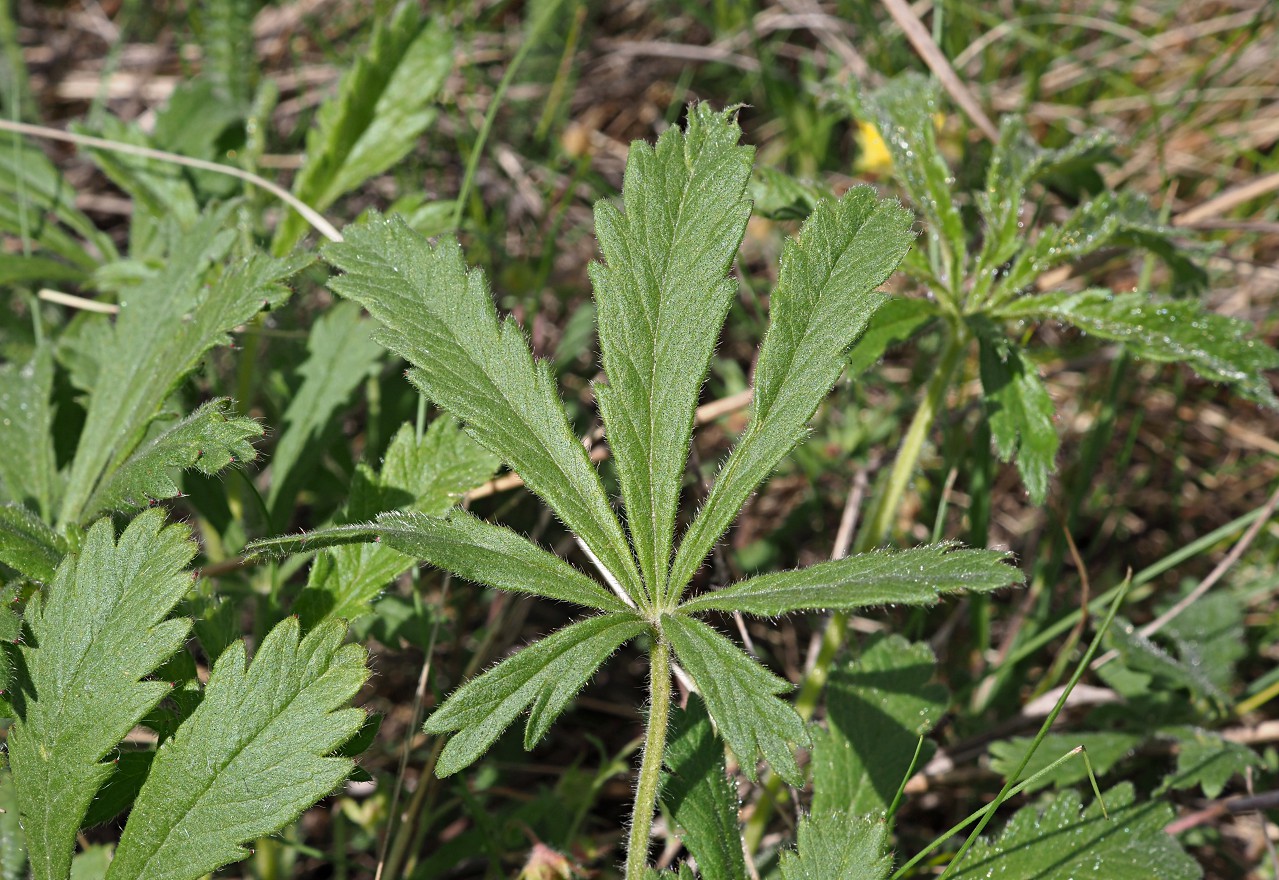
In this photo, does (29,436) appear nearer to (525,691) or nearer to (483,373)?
(483,373)

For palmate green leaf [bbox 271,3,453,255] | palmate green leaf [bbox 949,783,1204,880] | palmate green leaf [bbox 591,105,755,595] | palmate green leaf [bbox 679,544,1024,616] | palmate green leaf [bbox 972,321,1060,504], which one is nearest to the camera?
palmate green leaf [bbox 679,544,1024,616]

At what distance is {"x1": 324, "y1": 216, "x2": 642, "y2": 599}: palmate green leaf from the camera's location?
1.58 m

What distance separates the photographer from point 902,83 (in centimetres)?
246

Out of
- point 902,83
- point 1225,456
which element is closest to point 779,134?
point 902,83

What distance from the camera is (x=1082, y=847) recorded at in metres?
1.80

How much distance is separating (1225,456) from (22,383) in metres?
3.26

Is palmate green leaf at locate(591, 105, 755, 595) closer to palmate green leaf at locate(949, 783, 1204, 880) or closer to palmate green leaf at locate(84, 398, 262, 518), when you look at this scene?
palmate green leaf at locate(84, 398, 262, 518)

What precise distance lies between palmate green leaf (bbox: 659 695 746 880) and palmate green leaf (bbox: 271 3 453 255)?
1.57 meters

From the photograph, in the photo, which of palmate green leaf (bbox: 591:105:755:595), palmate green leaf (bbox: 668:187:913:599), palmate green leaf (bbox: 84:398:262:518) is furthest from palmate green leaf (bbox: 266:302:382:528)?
palmate green leaf (bbox: 668:187:913:599)

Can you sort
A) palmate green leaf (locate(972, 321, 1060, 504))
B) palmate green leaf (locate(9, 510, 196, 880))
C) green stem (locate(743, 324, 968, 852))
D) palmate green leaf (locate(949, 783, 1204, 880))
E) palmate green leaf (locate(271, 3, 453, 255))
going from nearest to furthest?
palmate green leaf (locate(9, 510, 196, 880)) < palmate green leaf (locate(949, 783, 1204, 880)) < palmate green leaf (locate(972, 321, 1060, 504)) < green stem (locate(743, 324, 968, 852)) < palmate green leaf (locate(271, 3, 453, 255))

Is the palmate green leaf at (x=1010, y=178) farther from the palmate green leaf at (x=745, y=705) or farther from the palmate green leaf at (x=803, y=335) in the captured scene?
the palmate green leaf at (x=745, y=705)

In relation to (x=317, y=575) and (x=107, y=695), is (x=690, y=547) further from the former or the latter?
(x=107, y=695)

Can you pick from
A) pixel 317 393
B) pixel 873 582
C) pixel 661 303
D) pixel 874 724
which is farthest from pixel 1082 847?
pixel 317 393

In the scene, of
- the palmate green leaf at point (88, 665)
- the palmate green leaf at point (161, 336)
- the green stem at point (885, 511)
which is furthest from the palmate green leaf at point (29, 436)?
the green stem at point (885, 511)
